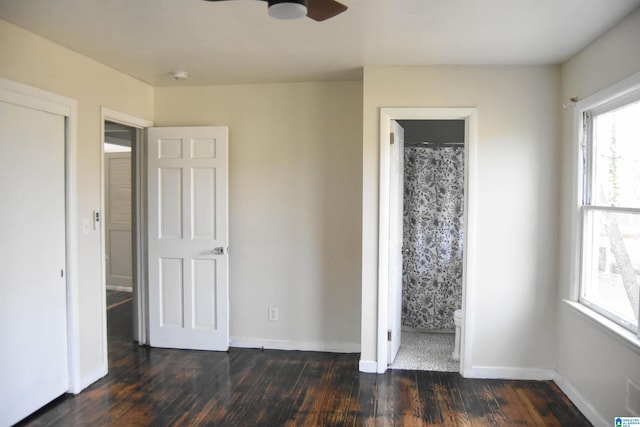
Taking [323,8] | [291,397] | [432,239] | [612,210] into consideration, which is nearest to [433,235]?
[432,239]

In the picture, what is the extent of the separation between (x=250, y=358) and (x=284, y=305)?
539mm

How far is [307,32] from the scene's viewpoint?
2752 millimetres

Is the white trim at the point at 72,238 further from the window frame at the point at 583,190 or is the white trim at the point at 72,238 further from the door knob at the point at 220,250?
the window frame at the point at 583,190

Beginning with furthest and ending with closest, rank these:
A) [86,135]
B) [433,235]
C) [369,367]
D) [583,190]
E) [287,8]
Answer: [433,235] → [369,367] → [86,135] → [583,190] → [287,8]

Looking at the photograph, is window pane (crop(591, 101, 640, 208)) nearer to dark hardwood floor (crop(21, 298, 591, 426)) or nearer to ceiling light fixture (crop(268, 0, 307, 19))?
dark hardwood floor (crop(21, 298, 591, 426))

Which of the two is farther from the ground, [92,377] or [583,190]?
[583,190]

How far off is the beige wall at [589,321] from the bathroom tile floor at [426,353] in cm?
86

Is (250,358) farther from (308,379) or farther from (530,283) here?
(530,283)

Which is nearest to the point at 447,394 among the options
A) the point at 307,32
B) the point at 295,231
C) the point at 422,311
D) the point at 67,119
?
the point at 422,311

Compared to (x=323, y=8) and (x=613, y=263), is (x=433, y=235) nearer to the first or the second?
(x=613, y=263)

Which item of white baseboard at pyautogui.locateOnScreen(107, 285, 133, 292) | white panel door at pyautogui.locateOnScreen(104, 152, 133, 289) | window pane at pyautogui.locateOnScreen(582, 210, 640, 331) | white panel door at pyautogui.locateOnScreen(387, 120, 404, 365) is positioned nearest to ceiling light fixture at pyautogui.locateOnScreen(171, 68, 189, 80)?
white panel door at pyautogui.locateOnScreen(387, 120, 404, 365)

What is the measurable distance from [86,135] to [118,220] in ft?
12.2

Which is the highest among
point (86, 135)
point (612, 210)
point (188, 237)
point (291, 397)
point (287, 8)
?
point (287, 8)

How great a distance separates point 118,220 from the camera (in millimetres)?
6703
